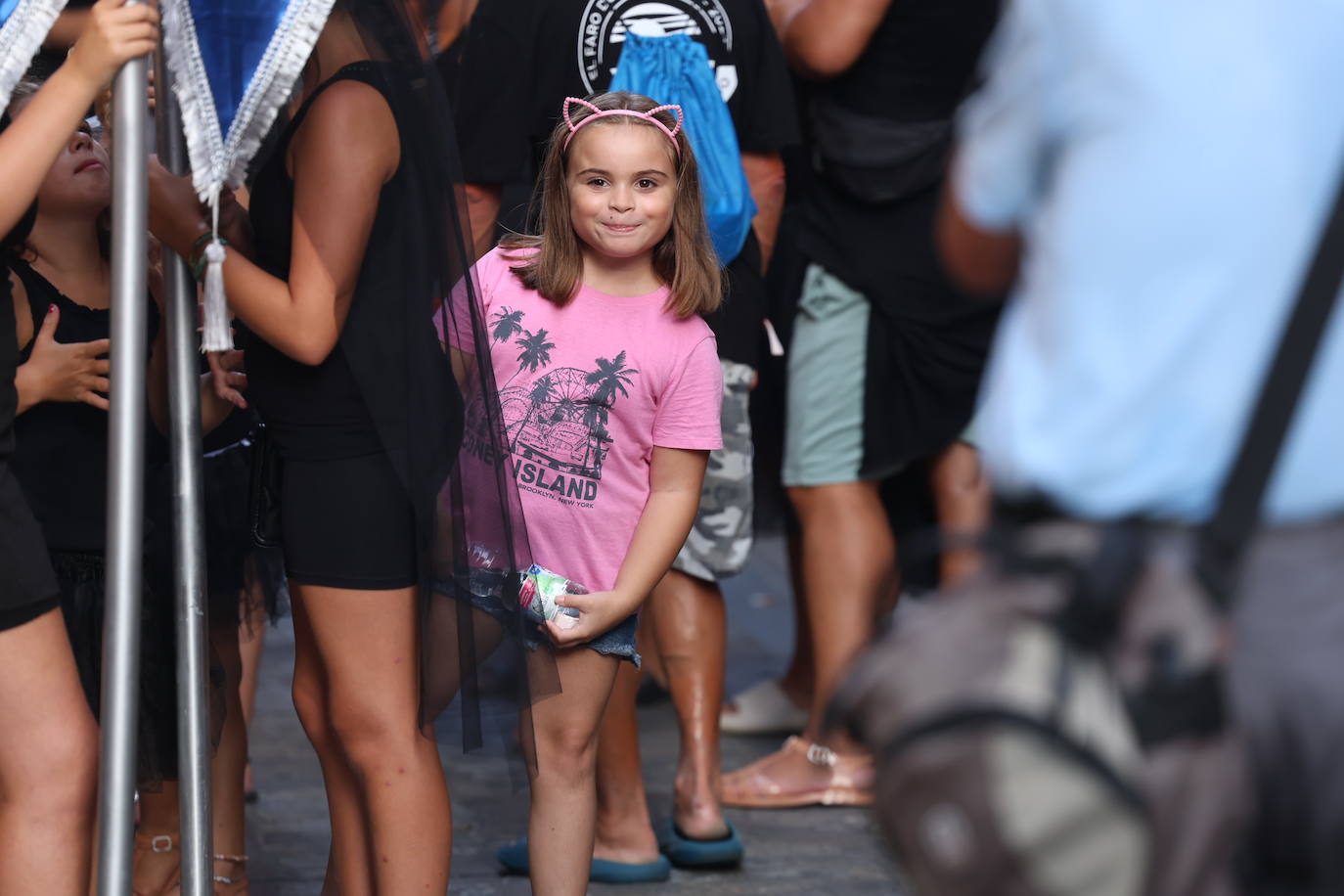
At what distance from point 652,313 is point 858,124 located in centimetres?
123

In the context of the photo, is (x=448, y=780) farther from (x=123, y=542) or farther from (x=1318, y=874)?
(x=1318, y=874)

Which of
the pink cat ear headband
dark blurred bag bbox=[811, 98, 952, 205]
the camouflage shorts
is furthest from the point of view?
dark blurred bag bbox=[811, 98, 952, 205]

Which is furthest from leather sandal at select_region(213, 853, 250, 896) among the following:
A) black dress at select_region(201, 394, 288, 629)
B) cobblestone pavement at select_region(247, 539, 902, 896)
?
black dress at select_region(201, 394, 288, 629)

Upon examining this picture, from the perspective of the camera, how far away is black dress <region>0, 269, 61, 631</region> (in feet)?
7.96

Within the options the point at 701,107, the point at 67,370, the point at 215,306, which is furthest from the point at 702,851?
the point at 215,306

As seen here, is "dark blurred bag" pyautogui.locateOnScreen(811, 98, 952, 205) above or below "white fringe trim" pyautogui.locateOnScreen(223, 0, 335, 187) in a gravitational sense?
below

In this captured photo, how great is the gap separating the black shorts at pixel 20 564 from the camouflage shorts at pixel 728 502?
1.59m

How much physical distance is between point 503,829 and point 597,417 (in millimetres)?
1377

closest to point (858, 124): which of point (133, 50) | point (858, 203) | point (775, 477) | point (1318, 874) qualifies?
point (858, 203)

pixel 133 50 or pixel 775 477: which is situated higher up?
pixel 133 50

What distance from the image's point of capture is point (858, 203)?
401 centimetres

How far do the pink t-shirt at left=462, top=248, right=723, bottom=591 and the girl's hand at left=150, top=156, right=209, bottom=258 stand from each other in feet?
2.07

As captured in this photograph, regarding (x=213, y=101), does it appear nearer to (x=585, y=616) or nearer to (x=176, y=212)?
(x=176, y=212)

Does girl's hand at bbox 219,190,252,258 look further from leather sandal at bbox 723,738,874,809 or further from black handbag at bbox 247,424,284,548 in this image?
leather sandal at bbox 723,738,874,809
